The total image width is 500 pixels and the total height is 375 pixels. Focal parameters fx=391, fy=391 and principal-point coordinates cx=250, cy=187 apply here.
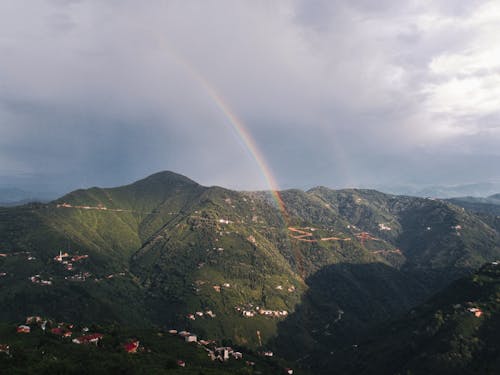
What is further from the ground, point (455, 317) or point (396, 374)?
point (455, 317)

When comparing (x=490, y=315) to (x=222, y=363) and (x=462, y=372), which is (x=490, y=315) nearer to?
(x=462, y=372)

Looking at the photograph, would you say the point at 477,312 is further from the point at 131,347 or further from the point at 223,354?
the point at 131,347

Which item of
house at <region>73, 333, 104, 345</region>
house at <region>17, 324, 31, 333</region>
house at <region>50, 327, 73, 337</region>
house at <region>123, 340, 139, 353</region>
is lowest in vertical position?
house at <region>123, 340, 139, 353</region>

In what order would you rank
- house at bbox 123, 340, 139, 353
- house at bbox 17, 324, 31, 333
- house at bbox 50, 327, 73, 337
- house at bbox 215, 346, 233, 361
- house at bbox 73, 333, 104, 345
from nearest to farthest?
house at bbox 73, 333, 104, 345
house at bbox 123, 340, 139, 353
house at bbox 17, 324, 31, 333
house at bbox 50, 327, 73, 337
house at bbox 215, 346, 233, 361

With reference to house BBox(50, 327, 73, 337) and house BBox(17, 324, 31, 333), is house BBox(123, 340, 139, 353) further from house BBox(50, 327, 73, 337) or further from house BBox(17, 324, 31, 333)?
house BBox(17, 324, 31, 333)

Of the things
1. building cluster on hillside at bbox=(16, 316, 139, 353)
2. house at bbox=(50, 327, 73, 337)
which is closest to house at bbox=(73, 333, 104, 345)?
building cluster on hillside at bbox=(16, 316, 139, 353)

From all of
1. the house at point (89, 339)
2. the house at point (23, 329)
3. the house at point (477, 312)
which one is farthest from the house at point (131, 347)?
the house at point (477, 312)

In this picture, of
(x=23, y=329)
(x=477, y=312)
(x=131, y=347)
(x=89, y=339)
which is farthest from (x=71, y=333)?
(x=477, y=312)

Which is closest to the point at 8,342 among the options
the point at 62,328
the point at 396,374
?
the point at 62,328

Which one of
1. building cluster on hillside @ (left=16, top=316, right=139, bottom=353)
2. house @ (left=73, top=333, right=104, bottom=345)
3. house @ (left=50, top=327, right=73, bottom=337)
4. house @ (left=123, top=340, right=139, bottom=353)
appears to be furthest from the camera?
house @ (left=50, top=327, right=73, bottom=337)

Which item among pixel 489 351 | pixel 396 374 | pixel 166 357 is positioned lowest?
pixel 396 374

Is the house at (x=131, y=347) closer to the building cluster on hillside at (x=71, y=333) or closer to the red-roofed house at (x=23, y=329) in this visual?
the building cluster on hillside at (x=71, y=333)
